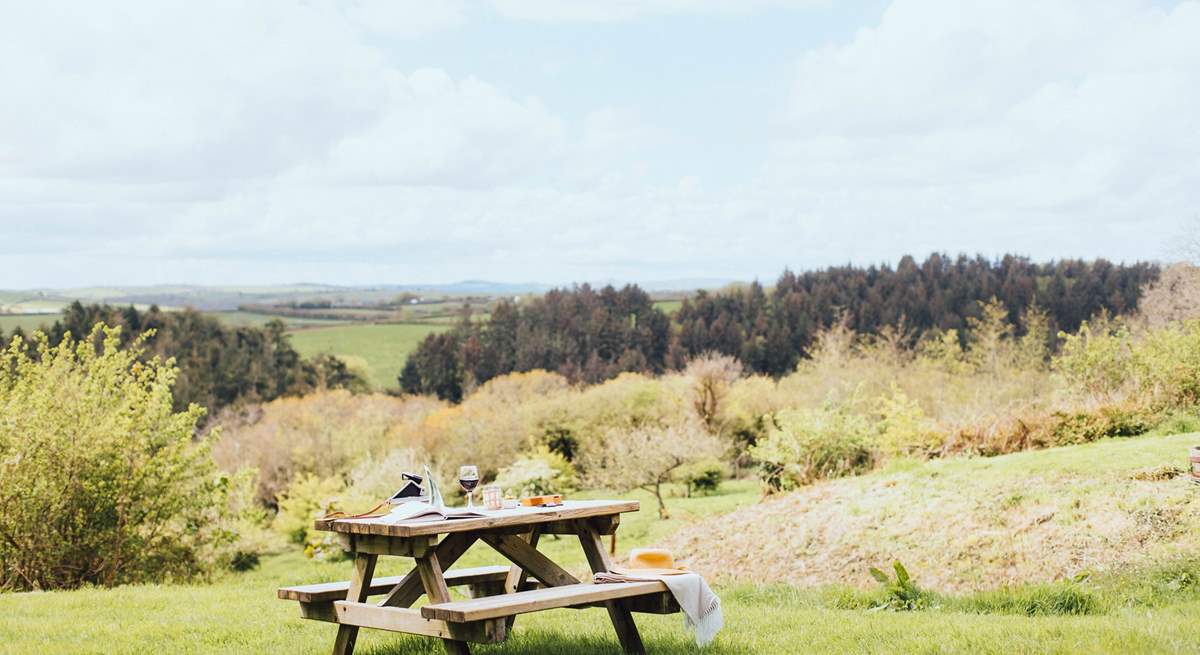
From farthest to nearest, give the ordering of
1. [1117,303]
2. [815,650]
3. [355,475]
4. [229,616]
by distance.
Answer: [1117,303] → [355,475] → [229,616] → [815,650]

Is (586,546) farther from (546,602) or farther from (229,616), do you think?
(229,616)

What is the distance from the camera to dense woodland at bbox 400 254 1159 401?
2778 inches

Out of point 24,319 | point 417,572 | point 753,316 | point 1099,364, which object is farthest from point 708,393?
point 24,319

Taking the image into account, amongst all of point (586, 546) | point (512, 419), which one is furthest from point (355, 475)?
point (586, 546)

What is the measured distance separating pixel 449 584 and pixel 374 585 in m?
0.57

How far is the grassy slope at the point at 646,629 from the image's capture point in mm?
6852

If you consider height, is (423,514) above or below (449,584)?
above

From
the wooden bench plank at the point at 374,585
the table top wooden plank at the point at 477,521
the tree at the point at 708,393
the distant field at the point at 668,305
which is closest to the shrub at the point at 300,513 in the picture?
the tree at the point at 708,393

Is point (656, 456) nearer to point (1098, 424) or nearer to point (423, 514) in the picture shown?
point (1098, 424)

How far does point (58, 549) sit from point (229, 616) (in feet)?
23.6

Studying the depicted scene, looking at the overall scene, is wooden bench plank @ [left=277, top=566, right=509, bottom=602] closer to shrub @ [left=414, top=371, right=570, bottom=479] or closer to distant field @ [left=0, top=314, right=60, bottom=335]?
shrub @ [left=414, top=371, right=570, bottom=479]

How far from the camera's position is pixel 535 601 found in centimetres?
631

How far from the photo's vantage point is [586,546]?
25.6ft

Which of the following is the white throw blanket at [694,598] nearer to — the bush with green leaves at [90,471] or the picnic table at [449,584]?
the picnic table at [449,584]
